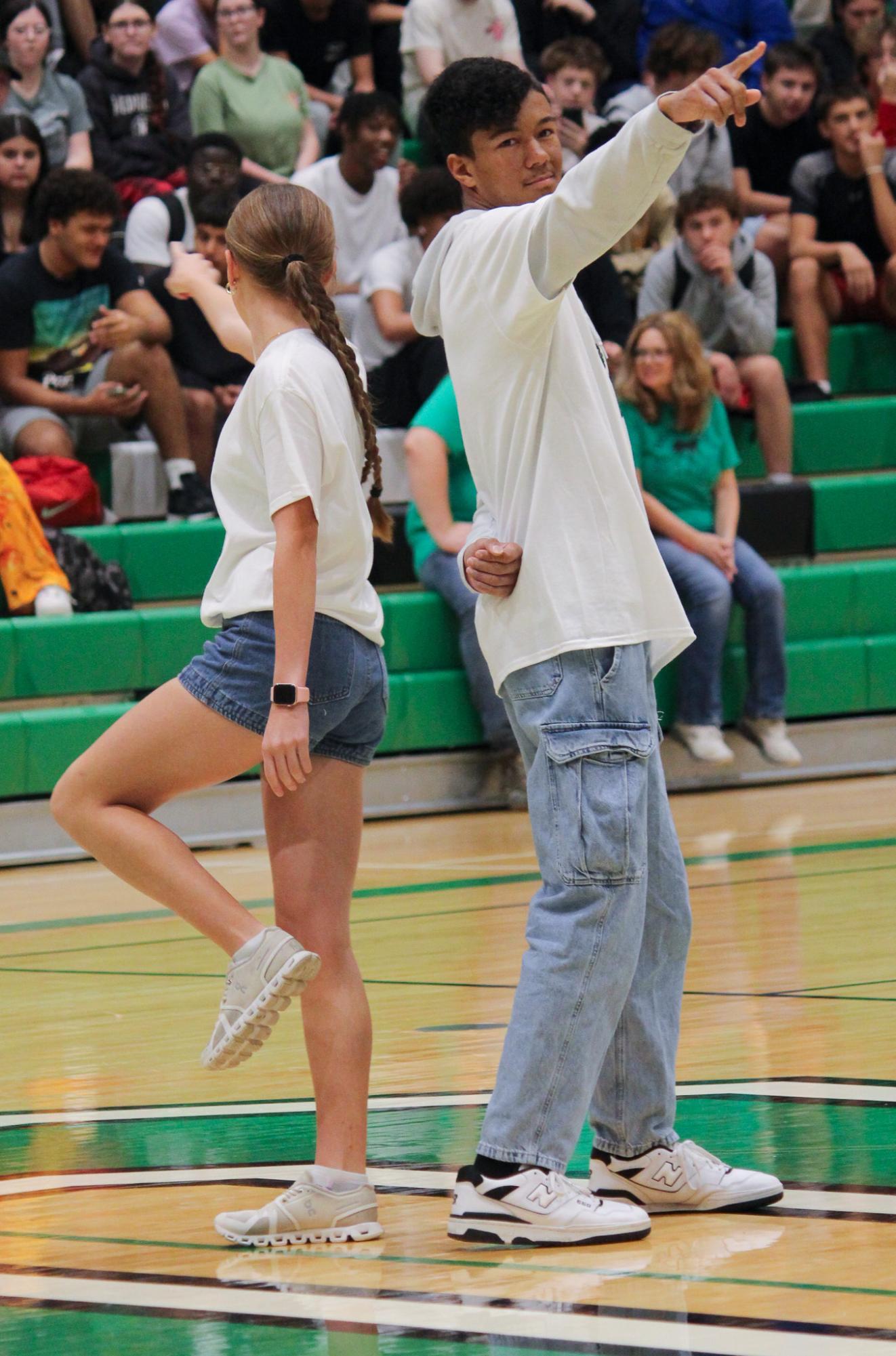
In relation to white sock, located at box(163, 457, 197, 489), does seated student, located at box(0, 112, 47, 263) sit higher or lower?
higher

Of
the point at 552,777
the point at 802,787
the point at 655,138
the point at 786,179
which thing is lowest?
the point at 802,787

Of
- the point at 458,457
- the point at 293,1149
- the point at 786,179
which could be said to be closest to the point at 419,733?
the point at 458,457

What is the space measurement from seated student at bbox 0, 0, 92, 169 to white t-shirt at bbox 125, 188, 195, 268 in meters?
0.54

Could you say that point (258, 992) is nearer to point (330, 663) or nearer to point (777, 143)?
point (330, 663)

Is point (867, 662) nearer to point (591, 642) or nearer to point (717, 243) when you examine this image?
point (717, 243)

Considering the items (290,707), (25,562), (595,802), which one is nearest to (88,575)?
(25,562)

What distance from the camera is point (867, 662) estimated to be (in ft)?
29.6

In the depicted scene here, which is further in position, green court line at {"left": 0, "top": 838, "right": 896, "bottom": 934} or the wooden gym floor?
green court line at {"left": 0, "top": 838, "right": 896, "bottom": 934}

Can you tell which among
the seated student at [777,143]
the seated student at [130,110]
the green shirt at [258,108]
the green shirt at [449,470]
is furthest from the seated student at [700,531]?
the seated student at [130,110]

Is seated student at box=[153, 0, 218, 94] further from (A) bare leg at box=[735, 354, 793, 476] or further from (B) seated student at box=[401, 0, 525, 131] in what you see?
(A) bare leg at box=[735, 354, 793, 476]

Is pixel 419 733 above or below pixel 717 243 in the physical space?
below

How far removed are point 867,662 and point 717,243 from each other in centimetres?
184

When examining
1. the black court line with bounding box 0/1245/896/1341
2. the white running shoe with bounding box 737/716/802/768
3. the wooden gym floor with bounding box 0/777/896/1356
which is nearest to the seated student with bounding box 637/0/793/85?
the white running shoe with bounding box 737/716/802/768

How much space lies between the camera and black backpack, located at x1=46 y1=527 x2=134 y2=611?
7820 millimetres
